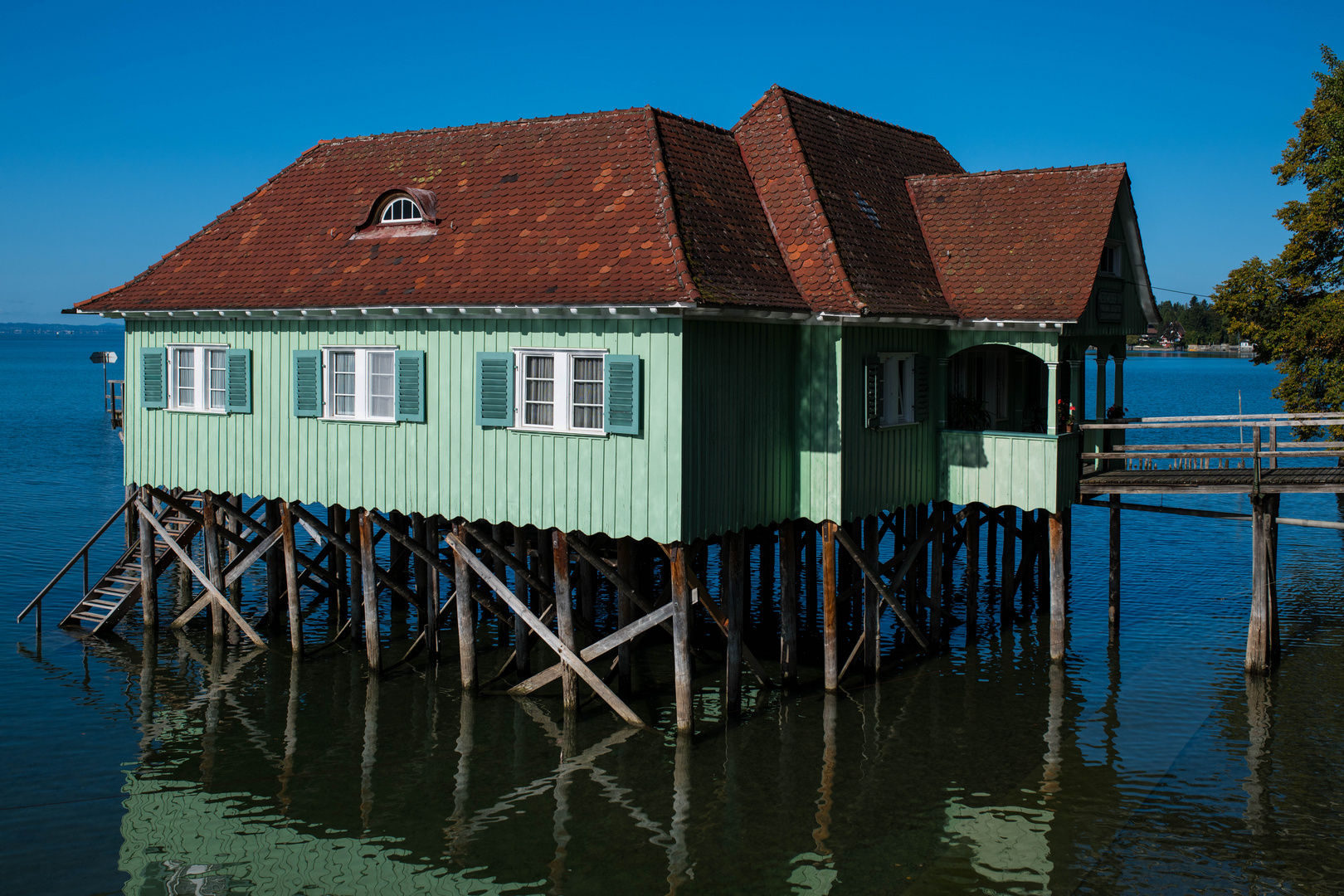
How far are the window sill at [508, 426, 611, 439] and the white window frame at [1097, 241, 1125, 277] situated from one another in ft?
32.0

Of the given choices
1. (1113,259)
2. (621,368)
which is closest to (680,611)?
(621,368)

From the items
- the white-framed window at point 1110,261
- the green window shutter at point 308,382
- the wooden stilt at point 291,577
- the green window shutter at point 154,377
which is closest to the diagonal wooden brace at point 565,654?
the green window shutter at point 308,382

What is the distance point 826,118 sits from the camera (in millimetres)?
22969

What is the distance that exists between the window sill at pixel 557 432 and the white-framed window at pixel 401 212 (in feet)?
16.2

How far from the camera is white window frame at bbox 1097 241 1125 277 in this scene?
21.4 metres

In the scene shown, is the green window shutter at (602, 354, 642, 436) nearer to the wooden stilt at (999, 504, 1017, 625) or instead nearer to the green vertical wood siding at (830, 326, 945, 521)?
the green vertical wood siding at (830, 326, 945, 521)

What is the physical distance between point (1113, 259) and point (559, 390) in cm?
1124

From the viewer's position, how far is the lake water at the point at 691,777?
1345cm

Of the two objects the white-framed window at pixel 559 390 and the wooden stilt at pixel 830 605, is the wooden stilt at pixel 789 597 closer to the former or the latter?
the wooden stilt at pixel 830 605

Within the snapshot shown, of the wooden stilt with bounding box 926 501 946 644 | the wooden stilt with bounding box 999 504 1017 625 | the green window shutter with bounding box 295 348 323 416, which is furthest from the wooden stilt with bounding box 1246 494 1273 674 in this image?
the green window shutter with bounding box 295 348 323 416

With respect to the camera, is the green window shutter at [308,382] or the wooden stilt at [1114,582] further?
the wooden stilt at [1114,582]

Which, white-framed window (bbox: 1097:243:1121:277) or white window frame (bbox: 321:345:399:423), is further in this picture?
white-framed window (bbox: 1097:243:1121:277)

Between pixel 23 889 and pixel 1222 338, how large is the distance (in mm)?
209217

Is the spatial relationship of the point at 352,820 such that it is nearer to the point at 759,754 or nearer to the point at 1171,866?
the point at 759,754
